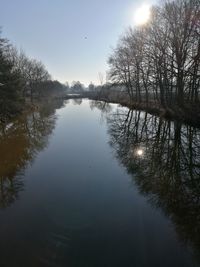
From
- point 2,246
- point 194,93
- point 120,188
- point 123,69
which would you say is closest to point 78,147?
point 120,188

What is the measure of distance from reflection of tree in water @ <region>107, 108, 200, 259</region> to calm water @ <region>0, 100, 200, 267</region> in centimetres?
3

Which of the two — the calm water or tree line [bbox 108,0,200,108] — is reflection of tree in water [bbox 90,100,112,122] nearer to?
tree line [bbox 108,0,200,108]

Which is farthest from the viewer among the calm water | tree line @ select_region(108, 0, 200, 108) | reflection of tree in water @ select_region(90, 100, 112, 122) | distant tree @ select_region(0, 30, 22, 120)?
reflection of tree in water @ select_region(90, 100, 112, 122)

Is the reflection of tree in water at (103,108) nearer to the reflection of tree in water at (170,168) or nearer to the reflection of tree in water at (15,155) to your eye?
the reflection of tree in water at (15,155)

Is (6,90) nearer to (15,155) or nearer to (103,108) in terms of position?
(15,155)

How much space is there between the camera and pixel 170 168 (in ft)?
42.1

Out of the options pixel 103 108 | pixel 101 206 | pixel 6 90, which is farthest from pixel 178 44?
pixel 103 108

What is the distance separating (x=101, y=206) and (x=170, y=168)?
15.5 feet

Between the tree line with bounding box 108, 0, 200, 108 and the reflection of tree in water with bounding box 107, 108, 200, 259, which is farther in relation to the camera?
the tree line with bounding box 108, 0, 200, 108

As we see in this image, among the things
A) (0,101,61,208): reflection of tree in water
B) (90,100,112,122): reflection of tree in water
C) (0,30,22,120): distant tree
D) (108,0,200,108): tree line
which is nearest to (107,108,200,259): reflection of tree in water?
(0,101,61,208): reflection of tree in water

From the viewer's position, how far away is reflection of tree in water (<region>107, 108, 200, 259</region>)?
8.23 m

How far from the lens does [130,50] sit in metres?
47.8

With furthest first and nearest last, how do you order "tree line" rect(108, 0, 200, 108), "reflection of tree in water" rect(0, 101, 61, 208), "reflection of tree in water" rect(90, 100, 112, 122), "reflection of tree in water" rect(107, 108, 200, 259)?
"reflection of tree in water" rect(90, 100, 112, 122) < "tree line" rect(108, 0, 200, 108) < "reflection of tree in water" rect(0, 101, 61, 208) < "reflection of tree in water" rect(107, 108, 200, 259)

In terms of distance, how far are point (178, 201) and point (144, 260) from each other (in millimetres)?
3435
